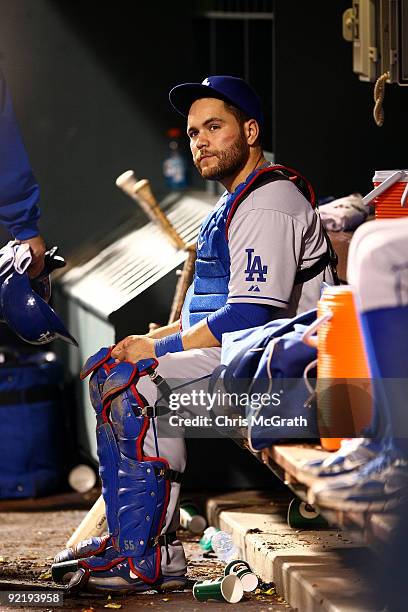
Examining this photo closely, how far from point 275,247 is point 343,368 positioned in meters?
0.81

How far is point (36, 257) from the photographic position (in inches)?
205

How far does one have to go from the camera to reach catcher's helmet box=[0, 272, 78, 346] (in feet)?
16.5

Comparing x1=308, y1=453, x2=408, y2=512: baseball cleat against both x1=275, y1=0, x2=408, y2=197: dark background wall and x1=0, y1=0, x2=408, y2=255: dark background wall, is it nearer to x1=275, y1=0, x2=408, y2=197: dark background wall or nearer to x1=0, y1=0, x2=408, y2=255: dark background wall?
x1=275, y1=0, x2=408, y2=197: dark background wall

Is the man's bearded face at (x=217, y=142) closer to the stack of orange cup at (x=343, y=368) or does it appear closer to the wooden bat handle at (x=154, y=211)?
the stack of orange cup at (x=343, y=368)

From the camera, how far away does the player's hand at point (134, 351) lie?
14.5 feet

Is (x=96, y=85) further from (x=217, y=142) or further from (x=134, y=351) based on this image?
(x=134, y=351)

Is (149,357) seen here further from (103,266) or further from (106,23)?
(106,23)

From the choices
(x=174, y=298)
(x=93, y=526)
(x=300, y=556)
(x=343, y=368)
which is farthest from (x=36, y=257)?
(x=343, y=368)

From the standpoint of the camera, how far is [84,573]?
433 cm

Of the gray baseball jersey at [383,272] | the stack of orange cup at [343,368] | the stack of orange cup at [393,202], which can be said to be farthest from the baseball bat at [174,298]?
the gray baseball jersey at [383,272]

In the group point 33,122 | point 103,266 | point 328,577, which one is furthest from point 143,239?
point 328,577

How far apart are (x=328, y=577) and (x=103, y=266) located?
9.58 ft

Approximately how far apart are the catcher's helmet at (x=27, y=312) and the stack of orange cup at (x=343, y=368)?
5.31 feet

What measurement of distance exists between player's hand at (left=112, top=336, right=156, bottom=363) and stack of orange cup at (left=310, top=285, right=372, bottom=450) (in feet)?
3.17
